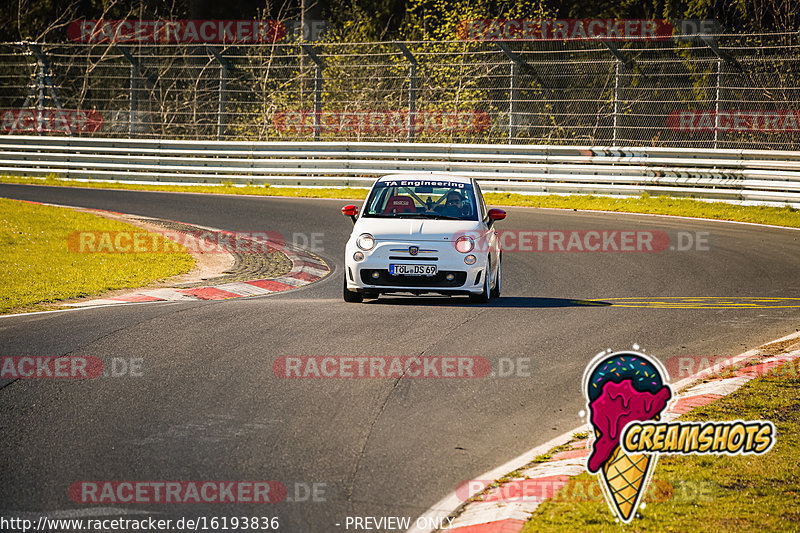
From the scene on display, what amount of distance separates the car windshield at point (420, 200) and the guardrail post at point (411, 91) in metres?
13.6

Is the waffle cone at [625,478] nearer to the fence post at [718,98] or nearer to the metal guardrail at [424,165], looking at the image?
the metal guardrail at [424,165]

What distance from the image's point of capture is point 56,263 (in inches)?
579

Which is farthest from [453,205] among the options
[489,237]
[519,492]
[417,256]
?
[519,492]

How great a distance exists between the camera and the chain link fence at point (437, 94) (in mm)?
22922

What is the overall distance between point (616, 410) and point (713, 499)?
40.8 inches

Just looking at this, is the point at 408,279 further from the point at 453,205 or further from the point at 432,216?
the point at 453,205

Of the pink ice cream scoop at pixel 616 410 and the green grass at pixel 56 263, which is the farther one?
the green grass at pixel 56 263

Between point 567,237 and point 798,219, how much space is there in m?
6.07

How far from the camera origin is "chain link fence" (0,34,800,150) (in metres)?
22.9

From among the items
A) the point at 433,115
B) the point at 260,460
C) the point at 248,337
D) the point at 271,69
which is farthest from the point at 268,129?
the point at 260,460

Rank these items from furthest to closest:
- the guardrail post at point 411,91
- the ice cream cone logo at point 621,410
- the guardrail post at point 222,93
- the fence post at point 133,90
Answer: the fence post at point 133,90 → the guardrail post at point 222,93 → the guardrail post at point 411,91 → the ice cream cone logo at point 621,410

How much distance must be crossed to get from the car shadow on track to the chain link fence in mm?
12162

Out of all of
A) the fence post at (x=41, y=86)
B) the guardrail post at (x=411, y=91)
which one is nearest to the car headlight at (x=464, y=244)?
the guardrail post at (x=411, y=91)

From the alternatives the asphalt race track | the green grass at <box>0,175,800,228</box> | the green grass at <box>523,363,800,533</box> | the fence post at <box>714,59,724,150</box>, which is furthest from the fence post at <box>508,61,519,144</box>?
the green grass at <box>523,363,800,533</box>
